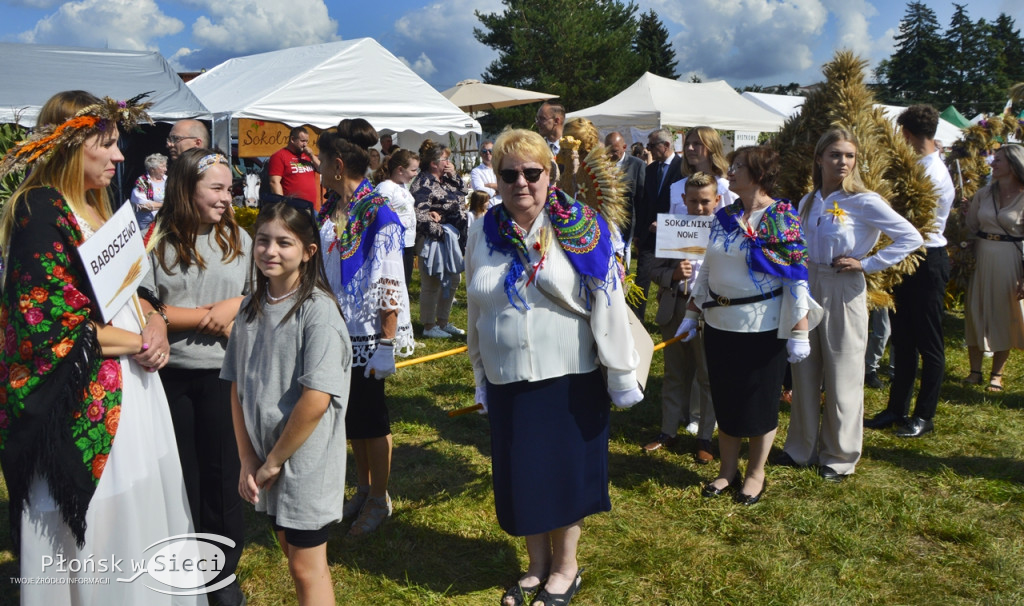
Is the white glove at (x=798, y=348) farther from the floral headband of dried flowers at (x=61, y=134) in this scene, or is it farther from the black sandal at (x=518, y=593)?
the floral headband of dried flowers at (x=61, y=134)

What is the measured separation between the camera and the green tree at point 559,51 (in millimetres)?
38906

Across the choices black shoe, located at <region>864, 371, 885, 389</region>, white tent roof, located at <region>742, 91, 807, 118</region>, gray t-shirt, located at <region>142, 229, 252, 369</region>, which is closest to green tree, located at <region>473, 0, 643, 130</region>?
white tent roof, located at <region>742, 91, 807, 118</region>

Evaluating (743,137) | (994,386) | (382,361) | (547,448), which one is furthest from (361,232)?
(743,137)

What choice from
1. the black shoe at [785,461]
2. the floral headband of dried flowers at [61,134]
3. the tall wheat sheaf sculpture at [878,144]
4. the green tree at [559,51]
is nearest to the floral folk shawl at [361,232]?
the floral headband of dried flowers at [61,134]

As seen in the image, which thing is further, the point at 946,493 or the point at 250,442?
the point at 946,493

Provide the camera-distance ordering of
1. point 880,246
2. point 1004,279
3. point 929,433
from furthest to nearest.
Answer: point 1004,279 < point 929,433 < point 880,246

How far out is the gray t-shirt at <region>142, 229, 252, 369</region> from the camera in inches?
112

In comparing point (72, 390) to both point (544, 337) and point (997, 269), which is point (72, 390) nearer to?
point (544, 337)

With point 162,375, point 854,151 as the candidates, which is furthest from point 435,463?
point 854,151

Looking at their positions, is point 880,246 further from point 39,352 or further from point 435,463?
point 39,352

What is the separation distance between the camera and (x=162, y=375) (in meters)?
2.90

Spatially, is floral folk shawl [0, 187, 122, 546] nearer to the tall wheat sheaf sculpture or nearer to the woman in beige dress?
the tall wheat sheaf sculpture

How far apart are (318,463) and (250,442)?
254mm

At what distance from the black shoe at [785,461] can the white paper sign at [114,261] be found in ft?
12.4
